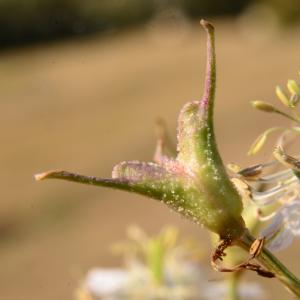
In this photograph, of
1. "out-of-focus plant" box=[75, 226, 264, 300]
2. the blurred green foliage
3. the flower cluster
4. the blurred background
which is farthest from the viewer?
the blurred green foliage

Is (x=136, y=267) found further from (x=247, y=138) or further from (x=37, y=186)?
(x=247, y=138)

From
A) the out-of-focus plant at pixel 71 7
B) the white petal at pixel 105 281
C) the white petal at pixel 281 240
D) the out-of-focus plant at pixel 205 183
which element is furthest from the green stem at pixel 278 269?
the out-of-focus plant at pixel 71 7

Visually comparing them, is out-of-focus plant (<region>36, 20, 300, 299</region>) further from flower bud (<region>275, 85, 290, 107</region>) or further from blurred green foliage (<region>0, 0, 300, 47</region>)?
blurred green foliage (<region>0, 0, 300, 47</region>)

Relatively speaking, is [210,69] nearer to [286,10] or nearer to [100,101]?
[100,101]

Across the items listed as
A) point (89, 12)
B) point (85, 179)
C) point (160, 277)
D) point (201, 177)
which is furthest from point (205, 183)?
point (89, 12)

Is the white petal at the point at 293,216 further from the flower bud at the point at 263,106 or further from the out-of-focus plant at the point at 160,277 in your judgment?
the out-of-focus plant at the point at 160,277

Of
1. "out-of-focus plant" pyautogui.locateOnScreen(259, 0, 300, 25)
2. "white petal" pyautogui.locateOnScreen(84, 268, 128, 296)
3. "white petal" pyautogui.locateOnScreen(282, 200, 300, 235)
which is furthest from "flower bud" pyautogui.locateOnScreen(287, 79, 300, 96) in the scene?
"out-of-focus plant" pyautogui.locateOnScreen(259, 0, 300, 25)

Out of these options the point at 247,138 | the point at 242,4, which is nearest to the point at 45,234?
the point at 247,138
